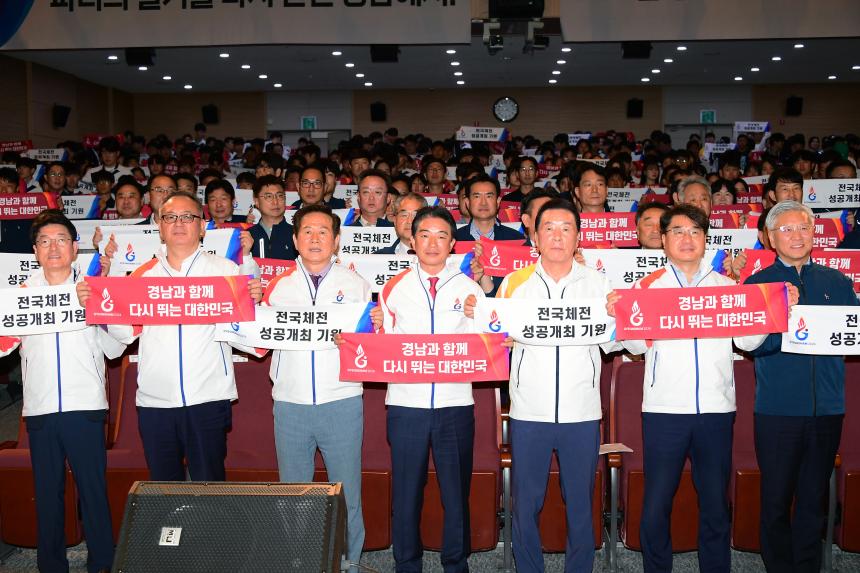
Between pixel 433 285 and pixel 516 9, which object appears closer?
pixel 433 285

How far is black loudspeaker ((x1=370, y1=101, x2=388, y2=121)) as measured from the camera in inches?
934

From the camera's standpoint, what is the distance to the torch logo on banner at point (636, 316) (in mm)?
3594

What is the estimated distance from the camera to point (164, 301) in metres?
3.79

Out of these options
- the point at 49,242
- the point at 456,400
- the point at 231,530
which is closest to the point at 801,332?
the point at 456,400

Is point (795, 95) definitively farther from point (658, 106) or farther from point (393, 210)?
point (393, 210)

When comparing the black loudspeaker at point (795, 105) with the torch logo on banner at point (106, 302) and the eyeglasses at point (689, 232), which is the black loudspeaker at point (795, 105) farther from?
the torch logo on banner at point (106, 302)

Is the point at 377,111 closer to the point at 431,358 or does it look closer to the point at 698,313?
the point at 431,358

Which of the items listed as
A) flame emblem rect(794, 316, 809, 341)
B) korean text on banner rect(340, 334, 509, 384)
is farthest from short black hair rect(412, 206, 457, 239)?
flame emblem rect(794, 316, 809, 341)

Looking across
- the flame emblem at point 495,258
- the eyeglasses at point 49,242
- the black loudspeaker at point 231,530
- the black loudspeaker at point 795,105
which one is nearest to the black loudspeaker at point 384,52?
the flame emblem at point 495,258

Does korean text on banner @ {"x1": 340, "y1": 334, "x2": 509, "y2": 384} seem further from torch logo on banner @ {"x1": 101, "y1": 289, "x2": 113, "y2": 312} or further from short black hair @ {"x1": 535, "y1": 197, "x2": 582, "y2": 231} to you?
torch logo on banner @ {"x1": 101, "y1": 289, "x2": 113, "y2": 312}

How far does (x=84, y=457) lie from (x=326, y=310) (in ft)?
4.32

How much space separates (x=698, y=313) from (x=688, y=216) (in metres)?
0.48

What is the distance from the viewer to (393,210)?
17.3ft

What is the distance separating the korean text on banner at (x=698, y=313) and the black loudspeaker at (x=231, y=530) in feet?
5.27
